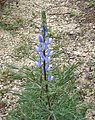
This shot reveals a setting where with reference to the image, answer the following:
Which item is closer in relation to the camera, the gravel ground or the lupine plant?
the lupine plant

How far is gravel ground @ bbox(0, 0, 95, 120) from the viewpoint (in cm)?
431

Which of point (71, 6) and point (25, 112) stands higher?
point (71, 6)

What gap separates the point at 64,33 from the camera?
526 cm

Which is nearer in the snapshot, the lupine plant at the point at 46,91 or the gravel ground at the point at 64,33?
the lupine plant at the point at 46,91

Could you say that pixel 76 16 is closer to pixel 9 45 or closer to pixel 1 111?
pixel 9 45

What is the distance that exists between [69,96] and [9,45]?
216cm

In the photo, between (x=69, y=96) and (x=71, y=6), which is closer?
(x=69, y=96)

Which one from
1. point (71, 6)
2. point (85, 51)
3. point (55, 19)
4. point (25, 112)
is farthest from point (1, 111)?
point (71, 6)

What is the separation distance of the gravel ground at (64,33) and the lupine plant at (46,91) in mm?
866

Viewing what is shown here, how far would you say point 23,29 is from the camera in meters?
5.42

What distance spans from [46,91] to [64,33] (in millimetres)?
2554

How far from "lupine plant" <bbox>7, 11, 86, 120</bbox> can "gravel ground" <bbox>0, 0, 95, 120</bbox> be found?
34.1 inches

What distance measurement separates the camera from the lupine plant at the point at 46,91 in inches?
105

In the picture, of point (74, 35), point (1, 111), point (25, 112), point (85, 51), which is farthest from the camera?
point (74, 35)
